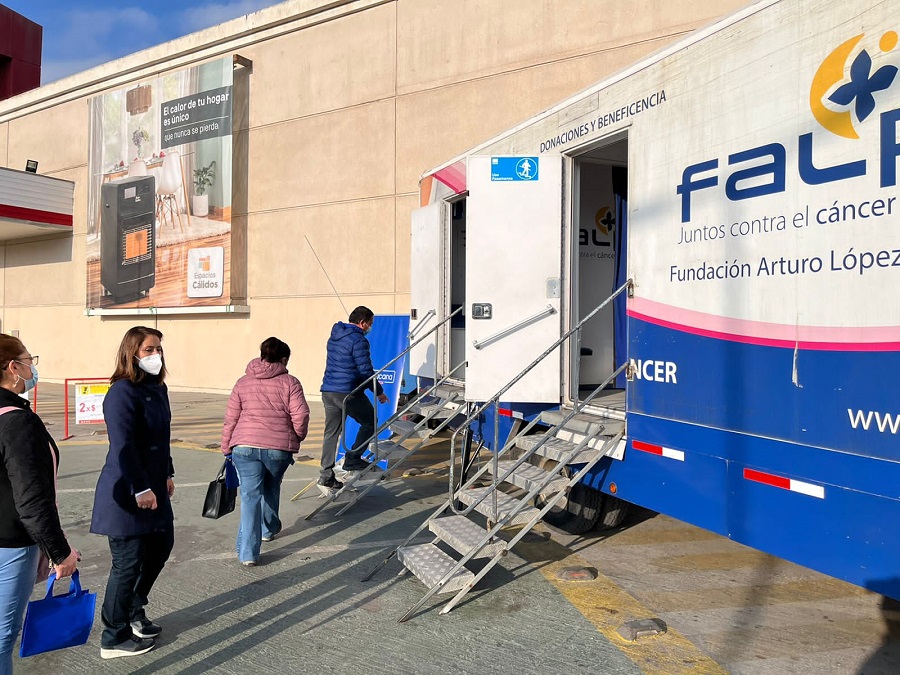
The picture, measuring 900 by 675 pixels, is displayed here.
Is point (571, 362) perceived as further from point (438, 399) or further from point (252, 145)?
point (252, 145)

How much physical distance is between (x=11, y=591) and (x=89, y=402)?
8.50m

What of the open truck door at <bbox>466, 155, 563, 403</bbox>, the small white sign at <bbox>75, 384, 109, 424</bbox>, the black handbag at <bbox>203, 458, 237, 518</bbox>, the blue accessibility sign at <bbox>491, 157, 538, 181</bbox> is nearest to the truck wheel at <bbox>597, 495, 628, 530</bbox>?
the open truck door at <bbox>466, 155, 563, 403</bbox>

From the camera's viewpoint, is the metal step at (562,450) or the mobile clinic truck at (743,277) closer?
the mobile clinic truck at (743,277)

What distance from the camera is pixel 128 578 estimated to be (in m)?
3.49

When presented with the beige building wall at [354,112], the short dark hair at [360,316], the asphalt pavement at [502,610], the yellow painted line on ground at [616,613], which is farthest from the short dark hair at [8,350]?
the beige building wall at [354,112]

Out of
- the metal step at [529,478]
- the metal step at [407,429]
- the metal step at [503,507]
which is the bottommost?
the metal step at [503,507]

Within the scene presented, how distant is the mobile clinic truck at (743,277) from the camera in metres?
2.86

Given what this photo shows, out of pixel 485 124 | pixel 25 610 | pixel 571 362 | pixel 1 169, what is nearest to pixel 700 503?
pixel 571 362

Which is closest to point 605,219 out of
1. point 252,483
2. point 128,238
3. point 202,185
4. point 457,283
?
point 457,283

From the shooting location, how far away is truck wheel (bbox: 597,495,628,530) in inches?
215

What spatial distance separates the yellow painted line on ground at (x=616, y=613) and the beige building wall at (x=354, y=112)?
26.9 feet

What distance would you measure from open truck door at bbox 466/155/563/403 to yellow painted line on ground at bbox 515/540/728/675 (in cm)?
117

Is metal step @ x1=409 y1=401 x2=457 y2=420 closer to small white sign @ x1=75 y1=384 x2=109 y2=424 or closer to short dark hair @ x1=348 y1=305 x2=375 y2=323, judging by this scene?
short dark hair @ x1=348 y1=305 x2=375 y2=323

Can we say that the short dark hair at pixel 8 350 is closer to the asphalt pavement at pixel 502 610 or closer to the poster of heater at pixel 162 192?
the asphalt pavement at pixel 502 610
